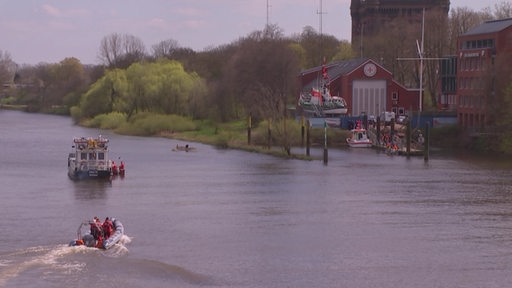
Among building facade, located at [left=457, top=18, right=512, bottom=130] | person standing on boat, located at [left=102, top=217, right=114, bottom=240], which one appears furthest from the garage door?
person standing on boat, located at [left=102, top=217, right=114, bottom=240]

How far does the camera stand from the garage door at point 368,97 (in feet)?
304

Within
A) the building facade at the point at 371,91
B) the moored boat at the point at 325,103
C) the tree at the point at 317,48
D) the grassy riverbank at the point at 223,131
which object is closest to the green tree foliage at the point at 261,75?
the moored boat at the point at 325,103

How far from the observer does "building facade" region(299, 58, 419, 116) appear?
92.4 metres

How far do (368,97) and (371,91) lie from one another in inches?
26.6

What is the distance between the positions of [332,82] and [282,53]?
6002mm

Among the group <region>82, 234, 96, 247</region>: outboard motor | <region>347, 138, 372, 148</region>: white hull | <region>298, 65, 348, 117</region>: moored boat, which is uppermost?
<region>298, 65, 348, 117</region>: moored boat

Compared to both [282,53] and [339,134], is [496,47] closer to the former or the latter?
[339,134]

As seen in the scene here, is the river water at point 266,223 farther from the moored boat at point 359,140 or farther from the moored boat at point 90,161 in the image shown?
the moored boat at point 359,140

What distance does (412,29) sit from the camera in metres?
110

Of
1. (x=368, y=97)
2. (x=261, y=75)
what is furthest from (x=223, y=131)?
(x=368, y=97)

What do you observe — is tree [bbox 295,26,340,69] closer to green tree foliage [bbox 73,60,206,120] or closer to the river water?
green tree foliage [bbox 73,60,206,120]

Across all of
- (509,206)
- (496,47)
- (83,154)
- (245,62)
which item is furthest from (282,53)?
(509,206)

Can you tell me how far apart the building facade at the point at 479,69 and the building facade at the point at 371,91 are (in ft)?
25.5

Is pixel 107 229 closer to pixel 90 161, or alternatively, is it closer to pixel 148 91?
pixel 90 161
